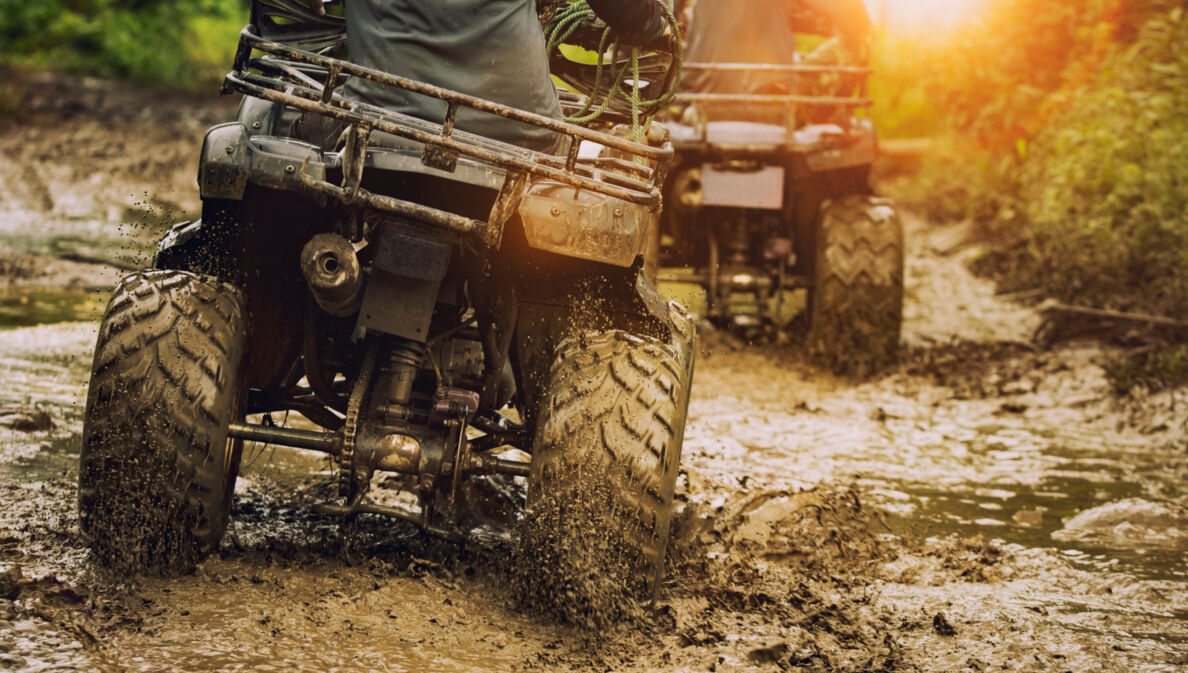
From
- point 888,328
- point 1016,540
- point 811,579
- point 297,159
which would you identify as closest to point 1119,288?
point 888,328

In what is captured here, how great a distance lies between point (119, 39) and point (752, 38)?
15.1 metres

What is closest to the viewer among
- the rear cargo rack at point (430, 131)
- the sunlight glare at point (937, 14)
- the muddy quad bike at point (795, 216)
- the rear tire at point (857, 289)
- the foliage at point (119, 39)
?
the rear cargo rack at point (430, 131)

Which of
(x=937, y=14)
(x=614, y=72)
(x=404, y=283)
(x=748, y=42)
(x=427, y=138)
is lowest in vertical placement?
(x=404, y=283)

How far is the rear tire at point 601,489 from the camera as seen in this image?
336 cm

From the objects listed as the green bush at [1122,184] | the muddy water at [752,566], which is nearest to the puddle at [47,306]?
the muddy water at [752,566]

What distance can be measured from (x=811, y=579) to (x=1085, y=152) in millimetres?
7167

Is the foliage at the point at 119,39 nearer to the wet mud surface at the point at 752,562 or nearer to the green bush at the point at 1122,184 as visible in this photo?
the wet mud surface at the point at 752,562

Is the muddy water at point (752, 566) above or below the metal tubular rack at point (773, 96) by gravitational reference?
below

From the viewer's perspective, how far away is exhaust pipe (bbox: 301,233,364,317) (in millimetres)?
3244

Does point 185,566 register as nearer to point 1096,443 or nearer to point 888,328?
point 1096,443

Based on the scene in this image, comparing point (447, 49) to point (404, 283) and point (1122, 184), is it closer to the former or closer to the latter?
point (404, 283)

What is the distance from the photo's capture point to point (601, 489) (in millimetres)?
3354

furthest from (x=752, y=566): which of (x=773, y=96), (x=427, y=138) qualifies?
(x=773, y=96)

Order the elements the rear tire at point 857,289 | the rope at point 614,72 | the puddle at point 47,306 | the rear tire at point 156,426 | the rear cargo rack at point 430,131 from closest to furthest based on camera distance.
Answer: the rear cargo rack at point 430,131 < the rear tire at point 156,426 < the rope at point 614,72 < the puddle at point 47,306 < the rear tire at point 857,289
